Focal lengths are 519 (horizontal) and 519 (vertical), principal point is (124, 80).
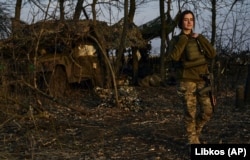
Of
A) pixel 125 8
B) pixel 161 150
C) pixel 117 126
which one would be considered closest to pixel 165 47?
pixel 125 8

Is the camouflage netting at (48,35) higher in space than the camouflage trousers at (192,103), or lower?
higher

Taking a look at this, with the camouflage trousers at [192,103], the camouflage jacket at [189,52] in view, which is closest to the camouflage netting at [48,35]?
the camouflage jacket at [189,52]

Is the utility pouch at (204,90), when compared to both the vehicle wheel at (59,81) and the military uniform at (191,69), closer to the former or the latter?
the military uniform at (191,69)

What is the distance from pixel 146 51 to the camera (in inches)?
979

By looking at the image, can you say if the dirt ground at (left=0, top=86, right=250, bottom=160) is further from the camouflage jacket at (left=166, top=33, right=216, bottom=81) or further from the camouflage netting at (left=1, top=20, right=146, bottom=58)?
the camouflage netting at (left=1, top=20, right=146, bottom=58)

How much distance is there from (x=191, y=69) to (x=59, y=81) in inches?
347

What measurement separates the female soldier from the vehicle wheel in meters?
7.55

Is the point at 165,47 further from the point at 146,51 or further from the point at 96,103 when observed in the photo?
the point at 96,103

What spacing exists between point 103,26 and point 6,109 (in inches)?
262

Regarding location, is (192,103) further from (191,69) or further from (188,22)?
Result: (188,22)

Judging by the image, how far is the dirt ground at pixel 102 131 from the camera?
748 cm

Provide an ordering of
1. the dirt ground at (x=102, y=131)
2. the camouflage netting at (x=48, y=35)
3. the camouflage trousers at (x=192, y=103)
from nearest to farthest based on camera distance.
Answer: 1. the camouflage trousers at (x=192, y=103)
2. the dirt ground at (x=102, y=131)
3. the camouflage netting at (x=48, y=35)

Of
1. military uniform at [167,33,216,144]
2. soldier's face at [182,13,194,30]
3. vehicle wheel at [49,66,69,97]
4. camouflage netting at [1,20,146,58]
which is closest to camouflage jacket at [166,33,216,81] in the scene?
military uniform at [167,33,216,144]

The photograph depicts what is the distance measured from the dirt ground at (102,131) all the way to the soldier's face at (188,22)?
1705 millimetres
